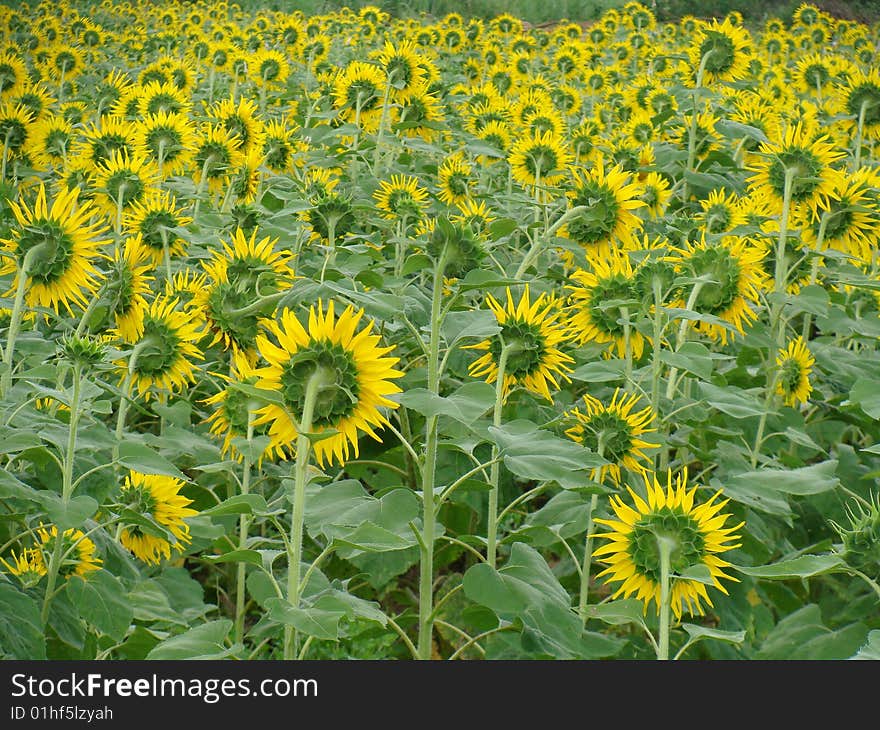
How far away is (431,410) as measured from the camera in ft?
4.48

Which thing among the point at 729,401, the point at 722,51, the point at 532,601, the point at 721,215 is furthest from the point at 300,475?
the point at 722,51

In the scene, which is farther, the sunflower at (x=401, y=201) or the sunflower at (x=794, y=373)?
the sunflower at (x=401, y=201)

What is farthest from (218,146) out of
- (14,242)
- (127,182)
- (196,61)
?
(196,61)

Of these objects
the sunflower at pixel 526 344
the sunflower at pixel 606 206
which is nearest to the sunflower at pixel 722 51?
the sunflower at pixel 606 206

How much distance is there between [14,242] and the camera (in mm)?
1863

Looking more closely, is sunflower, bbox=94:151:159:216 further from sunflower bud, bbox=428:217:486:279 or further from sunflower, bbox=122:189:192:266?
sunflower bud, bbox=428:217:486:279

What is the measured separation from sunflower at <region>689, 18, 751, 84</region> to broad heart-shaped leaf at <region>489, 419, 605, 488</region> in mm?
2598

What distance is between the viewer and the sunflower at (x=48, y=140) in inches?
146

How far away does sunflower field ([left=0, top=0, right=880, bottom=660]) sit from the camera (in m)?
1.40

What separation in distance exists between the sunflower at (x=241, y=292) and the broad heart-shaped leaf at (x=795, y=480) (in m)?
0.85

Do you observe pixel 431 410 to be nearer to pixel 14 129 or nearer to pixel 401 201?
pixel 401 201

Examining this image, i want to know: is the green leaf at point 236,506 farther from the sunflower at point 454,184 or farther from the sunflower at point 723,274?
the sunflower at point 454,184

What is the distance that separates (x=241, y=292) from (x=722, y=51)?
2661 mm

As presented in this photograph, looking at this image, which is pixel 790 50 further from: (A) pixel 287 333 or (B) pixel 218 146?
(A) pixel 287 333
